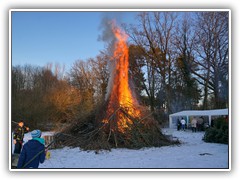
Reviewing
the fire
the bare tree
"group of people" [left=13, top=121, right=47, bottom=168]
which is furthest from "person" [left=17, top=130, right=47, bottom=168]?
the bare tree

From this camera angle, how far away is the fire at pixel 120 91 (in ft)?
35.7

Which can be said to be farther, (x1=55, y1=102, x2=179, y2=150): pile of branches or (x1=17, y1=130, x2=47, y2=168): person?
(x1=55, y1=102, x2=179, y2=150): pile of branches

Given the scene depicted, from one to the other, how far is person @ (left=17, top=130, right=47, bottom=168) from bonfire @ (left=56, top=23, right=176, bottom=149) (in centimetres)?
534

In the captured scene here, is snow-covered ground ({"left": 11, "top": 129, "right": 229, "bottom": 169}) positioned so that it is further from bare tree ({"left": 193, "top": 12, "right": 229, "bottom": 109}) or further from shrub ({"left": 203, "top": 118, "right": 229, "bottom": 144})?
bare tree ({"left": 193, "top": 12, "right": 229, "bottom": 109})

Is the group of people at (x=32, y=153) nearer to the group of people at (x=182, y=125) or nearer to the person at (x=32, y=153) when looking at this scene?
the person at (x=32, y=153)

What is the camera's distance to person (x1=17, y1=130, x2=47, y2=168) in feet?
14.6

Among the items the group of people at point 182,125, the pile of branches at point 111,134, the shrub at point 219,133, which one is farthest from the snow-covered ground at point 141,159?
the group of people at point 182,125

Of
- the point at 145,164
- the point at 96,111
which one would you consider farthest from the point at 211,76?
the point at 145,164

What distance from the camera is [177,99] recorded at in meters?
28.1

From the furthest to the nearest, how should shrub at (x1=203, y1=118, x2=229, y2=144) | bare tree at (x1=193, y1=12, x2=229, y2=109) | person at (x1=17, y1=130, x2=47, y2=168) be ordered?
bare tree at (x1=193, y1=12, x2=229, y2=109) < shrub at (x1=203, y1=118, x2=229, y2=144) < person at (x1=17, y1=130, x2=47, y2=168)

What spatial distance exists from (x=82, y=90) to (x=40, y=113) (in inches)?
270

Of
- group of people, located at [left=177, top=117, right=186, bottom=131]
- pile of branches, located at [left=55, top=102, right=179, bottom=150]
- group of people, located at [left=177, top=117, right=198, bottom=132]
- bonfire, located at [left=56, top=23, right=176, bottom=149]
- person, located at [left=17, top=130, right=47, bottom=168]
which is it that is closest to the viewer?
person, located at [left=17, top=130, right=47, bottom=168]

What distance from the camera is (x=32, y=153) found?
14.6ft

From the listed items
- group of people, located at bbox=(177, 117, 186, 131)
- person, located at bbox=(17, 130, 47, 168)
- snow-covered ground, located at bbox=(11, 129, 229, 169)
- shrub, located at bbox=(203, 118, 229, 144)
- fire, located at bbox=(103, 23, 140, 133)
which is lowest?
group of people, located at bbox=(177, 117, 186, 131)
